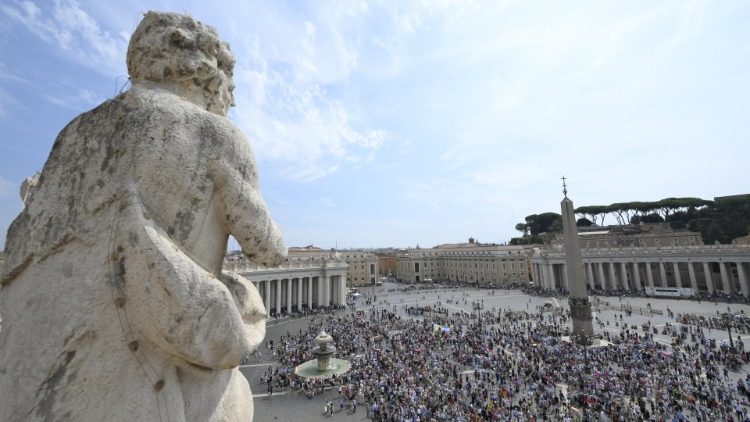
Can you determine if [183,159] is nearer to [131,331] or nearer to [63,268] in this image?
[63,268]

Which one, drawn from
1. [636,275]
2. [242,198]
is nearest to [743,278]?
[636,275]

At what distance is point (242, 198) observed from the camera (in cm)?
245

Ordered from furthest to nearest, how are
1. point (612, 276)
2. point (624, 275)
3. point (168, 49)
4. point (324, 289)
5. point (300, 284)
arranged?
1. point (612, 276)
2. point (624, 275)
3. point (324, 289)
4. point (300, 284)
5. point (168, 49)

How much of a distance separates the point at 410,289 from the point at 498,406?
57.6m

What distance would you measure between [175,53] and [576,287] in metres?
30.1

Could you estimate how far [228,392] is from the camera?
254 centimetres

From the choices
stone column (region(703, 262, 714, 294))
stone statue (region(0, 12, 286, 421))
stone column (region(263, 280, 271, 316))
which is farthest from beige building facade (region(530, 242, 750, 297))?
stone statue (region(0, 12, 286, 421))

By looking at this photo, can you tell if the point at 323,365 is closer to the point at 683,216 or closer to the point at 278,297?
the point at 278,297

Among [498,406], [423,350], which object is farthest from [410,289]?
[498,406]

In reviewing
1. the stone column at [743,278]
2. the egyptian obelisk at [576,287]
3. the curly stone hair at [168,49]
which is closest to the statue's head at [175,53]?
the curly stone hair at [168,49]

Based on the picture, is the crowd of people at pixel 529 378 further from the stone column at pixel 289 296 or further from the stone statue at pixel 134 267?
the stone column at pixel 289 296

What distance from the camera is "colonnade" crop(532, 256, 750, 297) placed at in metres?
47.1

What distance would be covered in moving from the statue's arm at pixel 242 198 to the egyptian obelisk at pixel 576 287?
92.8ft

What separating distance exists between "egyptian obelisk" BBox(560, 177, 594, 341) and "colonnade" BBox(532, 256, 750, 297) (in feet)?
100.0
